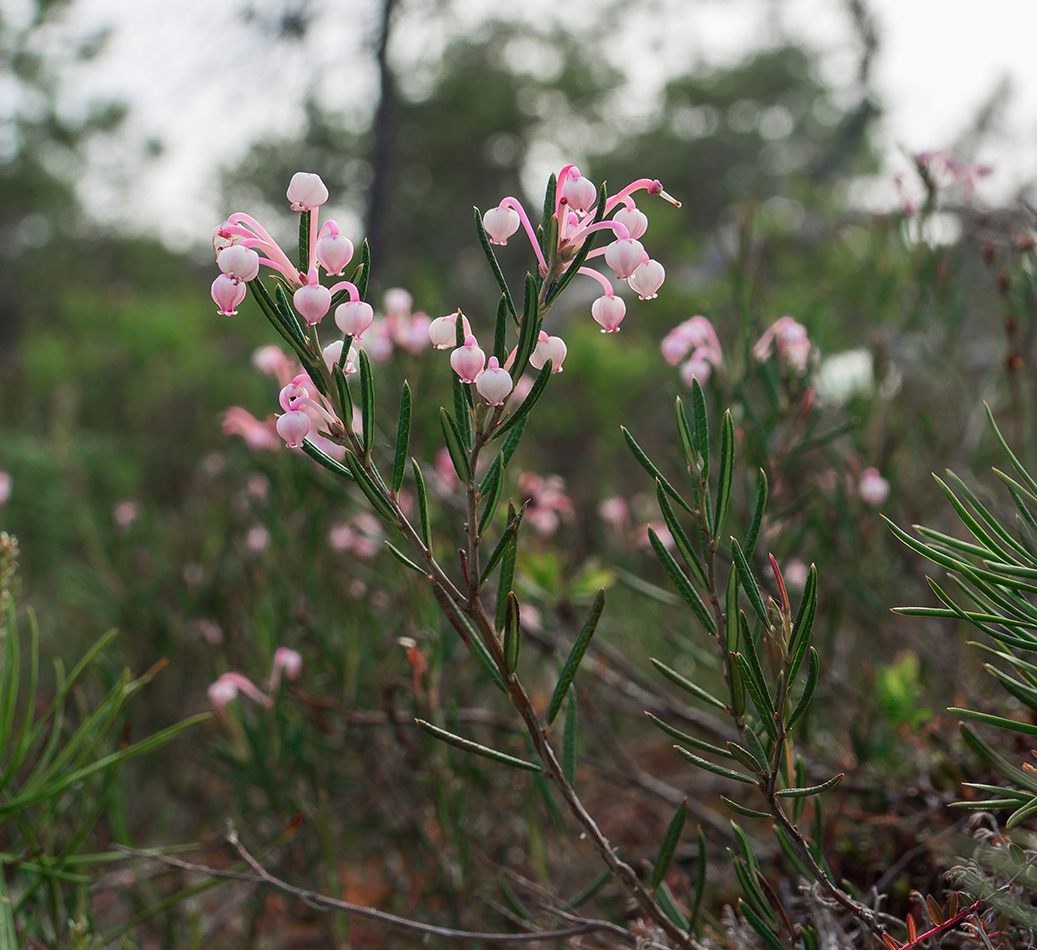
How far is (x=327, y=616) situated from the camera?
68.1 inches

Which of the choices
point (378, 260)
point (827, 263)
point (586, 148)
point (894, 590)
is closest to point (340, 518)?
point (378, 260)

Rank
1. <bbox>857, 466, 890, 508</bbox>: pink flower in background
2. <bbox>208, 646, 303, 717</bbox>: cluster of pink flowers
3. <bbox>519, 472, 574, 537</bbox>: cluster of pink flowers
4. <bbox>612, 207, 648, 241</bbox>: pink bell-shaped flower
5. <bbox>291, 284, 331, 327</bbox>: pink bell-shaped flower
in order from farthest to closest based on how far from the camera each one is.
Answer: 1. <bbox>519, 472, 574, 537</bbox>: cluster of pink flowers
2. <bbox>857, 466, 890, 508</bbox>: pink flower in background
3. <bbox>208, 646, 303, 717</bbox>: cluster of pink flowers
4. <bbox>612, 207, 648, 241</bbox>: pink bell-shaped flower
5. <bbox>291, 284, 331, 327</bbox>: pink bell-shaped flower

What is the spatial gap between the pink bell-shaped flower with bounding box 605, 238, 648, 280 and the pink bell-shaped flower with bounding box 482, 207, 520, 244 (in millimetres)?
91

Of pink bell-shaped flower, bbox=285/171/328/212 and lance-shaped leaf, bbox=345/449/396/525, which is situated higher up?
pink bell-shaped flower, bbox=285/171/328/212

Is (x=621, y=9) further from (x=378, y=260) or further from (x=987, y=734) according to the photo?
(x=987, y=734)

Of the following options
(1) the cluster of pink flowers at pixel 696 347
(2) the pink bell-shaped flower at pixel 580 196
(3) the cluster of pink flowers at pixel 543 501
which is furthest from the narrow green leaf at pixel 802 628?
(3) the cluster of pink flowers at pixel 543 501

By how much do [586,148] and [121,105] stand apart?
6295 mm

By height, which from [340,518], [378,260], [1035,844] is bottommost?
[340,518]

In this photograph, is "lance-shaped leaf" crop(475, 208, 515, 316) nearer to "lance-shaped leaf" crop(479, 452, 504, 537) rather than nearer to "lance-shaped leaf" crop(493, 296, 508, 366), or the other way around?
"lance-shaped leaf" crop(493, 296, 508, 366)

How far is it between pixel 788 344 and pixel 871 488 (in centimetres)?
31

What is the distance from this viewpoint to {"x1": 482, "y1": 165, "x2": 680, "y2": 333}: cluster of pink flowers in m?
0.62

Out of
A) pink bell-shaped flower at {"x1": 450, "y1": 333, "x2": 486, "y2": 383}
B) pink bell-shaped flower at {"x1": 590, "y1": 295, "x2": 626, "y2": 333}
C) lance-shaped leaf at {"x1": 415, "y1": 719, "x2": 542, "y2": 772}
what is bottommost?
lance-shaped leaf at {"x1": 415, "y1": 719, "x2": 542, "y2": 772}

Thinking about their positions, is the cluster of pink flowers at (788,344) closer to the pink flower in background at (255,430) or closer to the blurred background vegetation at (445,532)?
the blurred background vegetation at (445,532)

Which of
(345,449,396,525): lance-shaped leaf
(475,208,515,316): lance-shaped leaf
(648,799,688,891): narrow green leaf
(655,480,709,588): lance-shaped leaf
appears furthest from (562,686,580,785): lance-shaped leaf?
(475,208,515,316): lance-shaped leaf
